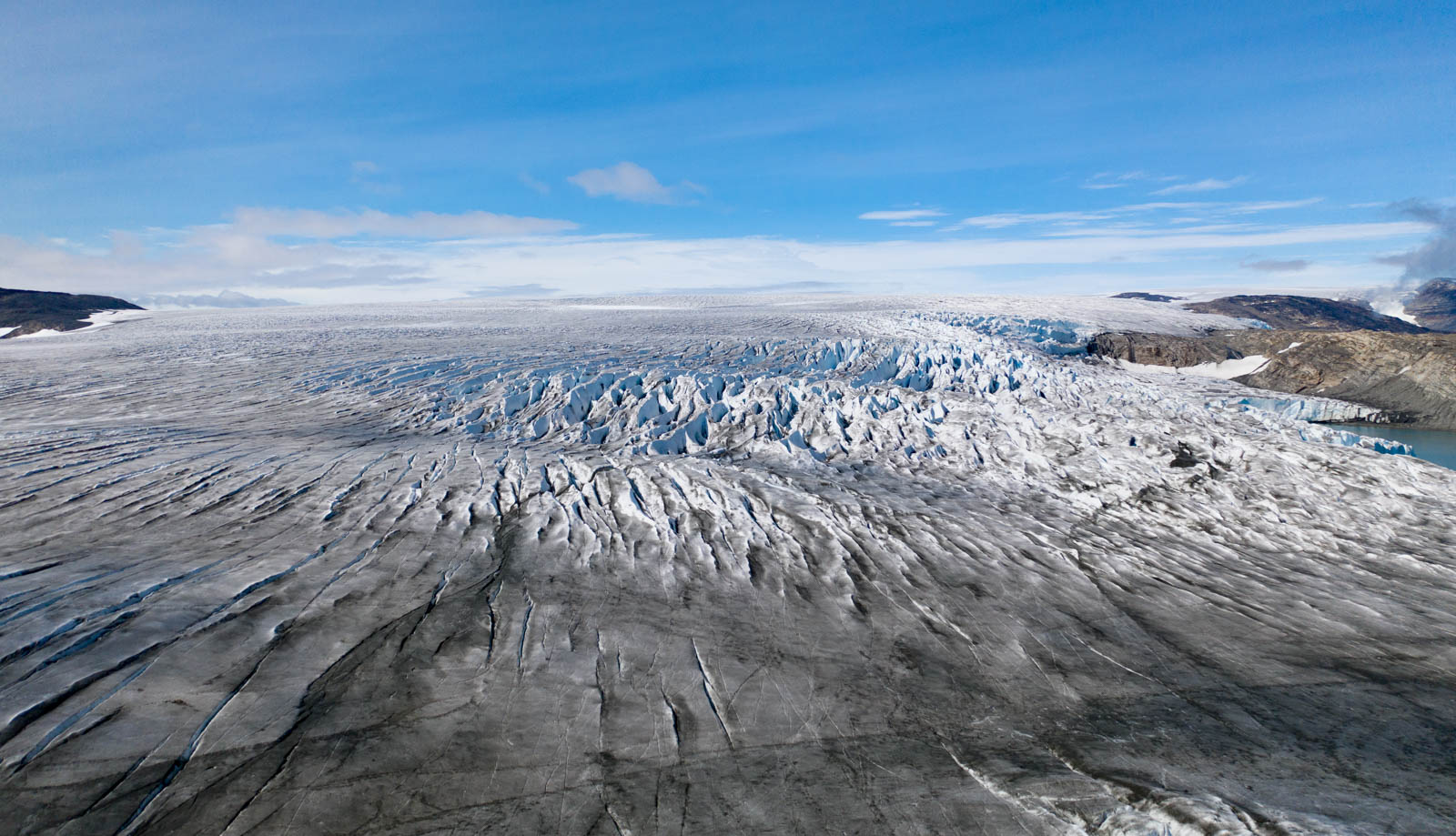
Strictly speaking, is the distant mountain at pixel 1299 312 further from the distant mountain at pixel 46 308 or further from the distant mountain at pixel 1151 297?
the distant mountain at pixel 46 308

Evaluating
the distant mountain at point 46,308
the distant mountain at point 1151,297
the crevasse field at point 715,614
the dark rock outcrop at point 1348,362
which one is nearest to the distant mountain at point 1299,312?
the distant mountain at point 1151,297

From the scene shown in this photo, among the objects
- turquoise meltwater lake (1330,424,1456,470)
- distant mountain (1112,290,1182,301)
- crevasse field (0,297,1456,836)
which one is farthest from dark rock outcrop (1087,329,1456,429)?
distant mountain (1112,290,1182,301)

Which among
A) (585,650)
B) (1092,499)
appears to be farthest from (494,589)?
(1092,499)

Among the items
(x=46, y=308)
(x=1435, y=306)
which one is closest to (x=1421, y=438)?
(x=46, y=308)

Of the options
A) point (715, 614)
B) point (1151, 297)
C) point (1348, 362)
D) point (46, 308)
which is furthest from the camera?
point (1151, 297)

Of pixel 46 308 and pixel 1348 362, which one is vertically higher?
pixel 46 308

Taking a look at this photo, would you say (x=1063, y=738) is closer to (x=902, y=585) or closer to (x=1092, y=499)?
(x=902, y=585)

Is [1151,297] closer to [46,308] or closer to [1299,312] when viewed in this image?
[1299,312]
